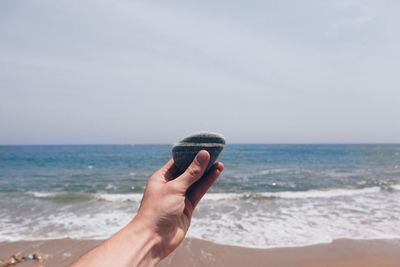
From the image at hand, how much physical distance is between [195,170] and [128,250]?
702 mm

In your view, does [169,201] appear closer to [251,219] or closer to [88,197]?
[251,219]

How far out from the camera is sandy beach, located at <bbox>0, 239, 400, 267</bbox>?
644 cm

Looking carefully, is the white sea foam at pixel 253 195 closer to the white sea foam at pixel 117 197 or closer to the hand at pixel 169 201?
the white sea foam at pixel 117 197

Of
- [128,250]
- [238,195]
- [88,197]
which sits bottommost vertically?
[88,197]

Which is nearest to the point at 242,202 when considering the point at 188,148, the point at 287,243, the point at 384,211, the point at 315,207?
the point at 315,207

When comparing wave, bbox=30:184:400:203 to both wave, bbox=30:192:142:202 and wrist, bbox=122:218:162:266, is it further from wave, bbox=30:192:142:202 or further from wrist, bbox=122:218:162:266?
wrist, bbox=122:218:162:266

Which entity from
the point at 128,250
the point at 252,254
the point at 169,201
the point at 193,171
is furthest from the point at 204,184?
the point at 252,254

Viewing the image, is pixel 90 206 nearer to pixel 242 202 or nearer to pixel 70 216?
pixel 70 216

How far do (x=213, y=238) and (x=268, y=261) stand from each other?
1694 millimetres

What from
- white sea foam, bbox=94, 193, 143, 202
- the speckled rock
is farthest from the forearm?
white sea foam, bbox=94, 193, 143, 202

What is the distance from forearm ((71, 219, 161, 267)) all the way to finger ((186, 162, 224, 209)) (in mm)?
466

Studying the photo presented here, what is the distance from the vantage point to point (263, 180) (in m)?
20.8

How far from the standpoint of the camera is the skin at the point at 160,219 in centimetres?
210

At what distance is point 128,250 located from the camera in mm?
2111
